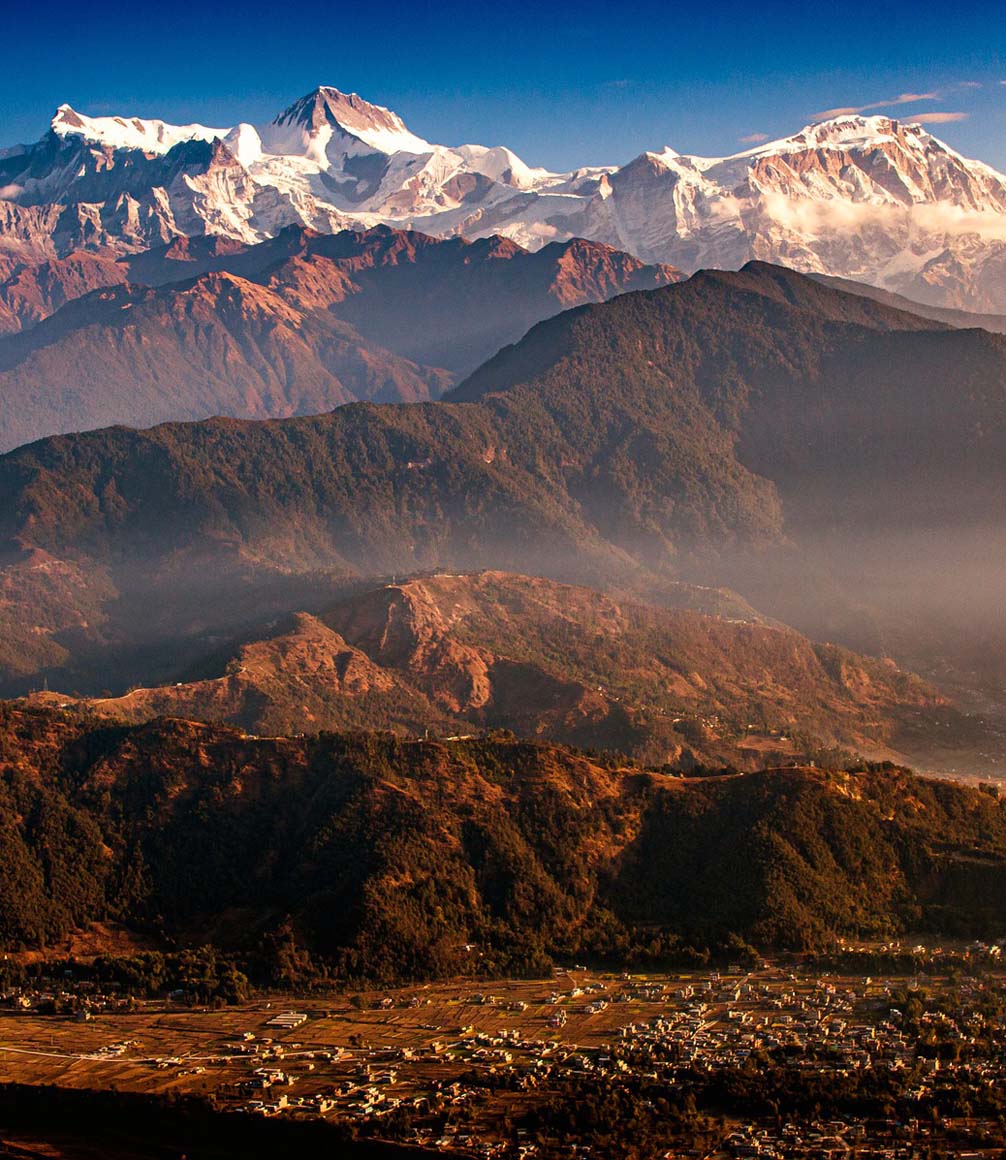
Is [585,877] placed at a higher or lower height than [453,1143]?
higher

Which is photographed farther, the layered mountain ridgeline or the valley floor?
the layered mountain ridgeline

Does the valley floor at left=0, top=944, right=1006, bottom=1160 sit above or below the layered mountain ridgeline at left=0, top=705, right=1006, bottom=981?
below

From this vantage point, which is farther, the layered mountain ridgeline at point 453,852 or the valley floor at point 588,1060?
the layered mountain ridgeline at point 453,852

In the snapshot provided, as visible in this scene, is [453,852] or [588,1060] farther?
[453,852]

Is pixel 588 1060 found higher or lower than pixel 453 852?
lower

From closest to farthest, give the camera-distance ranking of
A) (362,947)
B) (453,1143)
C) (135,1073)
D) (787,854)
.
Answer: (453,1143) → (135,1073) → (362,947) → (787,854)

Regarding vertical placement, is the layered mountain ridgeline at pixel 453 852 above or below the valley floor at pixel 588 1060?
above

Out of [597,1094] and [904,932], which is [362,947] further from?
[904,932]

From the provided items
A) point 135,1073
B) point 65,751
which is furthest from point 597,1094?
point 65,751
